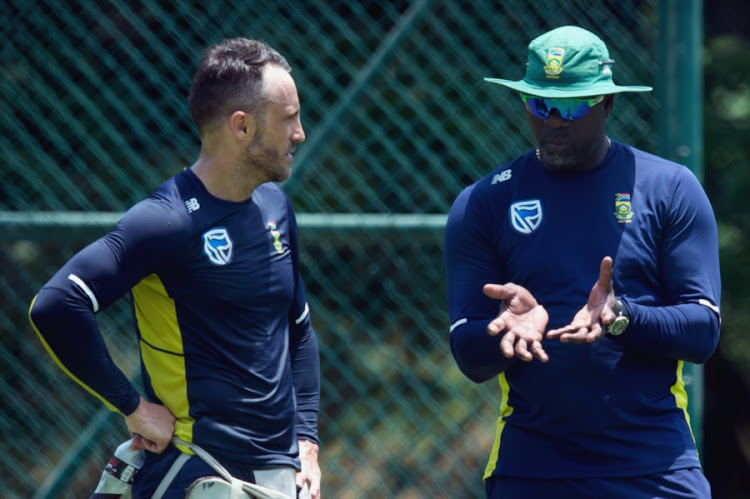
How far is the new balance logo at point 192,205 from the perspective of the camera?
9.24ft

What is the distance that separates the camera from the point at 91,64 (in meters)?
4.19

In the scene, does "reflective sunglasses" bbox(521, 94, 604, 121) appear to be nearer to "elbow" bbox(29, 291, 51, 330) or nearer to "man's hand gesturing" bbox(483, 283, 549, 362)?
"man's hand gesturing" bbox(483, 283, 549, 362)

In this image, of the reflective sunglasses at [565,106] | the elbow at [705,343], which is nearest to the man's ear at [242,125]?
the reflective sunglasses at [565,106]

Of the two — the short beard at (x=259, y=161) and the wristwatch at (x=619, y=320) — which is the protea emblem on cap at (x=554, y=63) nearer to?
the wristwatch at (x=619, y=320)

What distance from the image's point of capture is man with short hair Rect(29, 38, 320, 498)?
2.72 metres

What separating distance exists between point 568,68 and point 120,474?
1596mm

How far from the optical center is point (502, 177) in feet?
9.68

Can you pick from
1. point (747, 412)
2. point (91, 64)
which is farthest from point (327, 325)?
point (747, 412)

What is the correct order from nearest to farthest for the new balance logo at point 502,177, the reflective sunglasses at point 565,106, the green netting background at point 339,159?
the reflective sunglasses at point 565,106
the new balance logo at point 502,177
the green netting background at point 339,159

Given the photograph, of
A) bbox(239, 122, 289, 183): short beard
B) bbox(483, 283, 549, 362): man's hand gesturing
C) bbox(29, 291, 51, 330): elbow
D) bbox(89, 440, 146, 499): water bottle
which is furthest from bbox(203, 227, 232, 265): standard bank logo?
bbox(483, 283, 549, 362): man's hand gesturing

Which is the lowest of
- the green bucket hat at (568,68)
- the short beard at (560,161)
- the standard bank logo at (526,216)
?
the standard bank logo at (526,216)

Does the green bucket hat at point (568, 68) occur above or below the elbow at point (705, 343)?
above

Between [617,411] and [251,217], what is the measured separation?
109 centimetres

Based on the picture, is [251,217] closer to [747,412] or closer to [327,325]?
[327,325]
